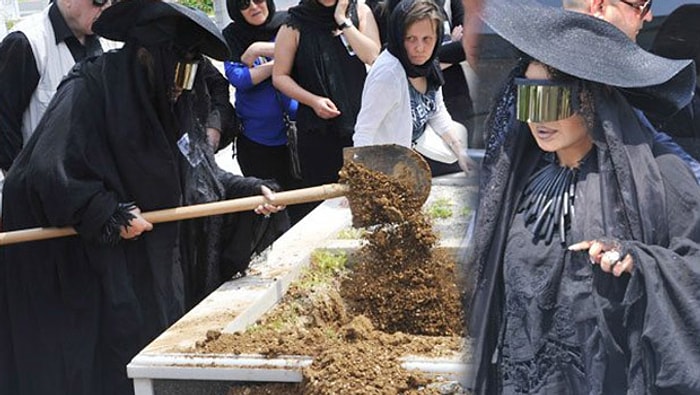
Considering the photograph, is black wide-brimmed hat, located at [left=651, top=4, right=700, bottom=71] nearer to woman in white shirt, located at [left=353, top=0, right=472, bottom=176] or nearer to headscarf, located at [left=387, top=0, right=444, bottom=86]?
woman in white shirt, located at [left=353, top=0, right=472, bottom=176]

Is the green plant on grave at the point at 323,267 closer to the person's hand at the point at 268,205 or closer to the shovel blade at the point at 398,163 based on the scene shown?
the person's hand at the point at 268,205

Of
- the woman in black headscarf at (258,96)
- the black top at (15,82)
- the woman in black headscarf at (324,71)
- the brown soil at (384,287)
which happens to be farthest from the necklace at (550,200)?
the woman in black headscarf at (258,96)

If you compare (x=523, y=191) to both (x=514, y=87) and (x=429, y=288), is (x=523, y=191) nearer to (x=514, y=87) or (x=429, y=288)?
(x=514, y=87)

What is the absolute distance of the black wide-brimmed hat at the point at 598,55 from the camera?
220 centimetres

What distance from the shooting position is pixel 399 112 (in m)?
4.62

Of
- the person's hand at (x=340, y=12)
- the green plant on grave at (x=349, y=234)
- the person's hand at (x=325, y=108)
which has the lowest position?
the green plant on grave at (x=349, y=234)

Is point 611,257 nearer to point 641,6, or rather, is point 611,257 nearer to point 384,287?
point 641,6

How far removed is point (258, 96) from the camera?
5.31 m

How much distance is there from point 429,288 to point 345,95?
148cm

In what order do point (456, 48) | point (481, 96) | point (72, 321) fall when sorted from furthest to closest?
point (456, 48) < point (72, 321) < point (481, 96)

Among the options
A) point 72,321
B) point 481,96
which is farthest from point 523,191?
point 72,321

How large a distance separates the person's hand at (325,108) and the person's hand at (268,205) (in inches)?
39.5

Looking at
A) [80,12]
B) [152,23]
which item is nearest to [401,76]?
[152,23]

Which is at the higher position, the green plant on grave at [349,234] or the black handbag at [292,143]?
the black handbag at [292,143]
